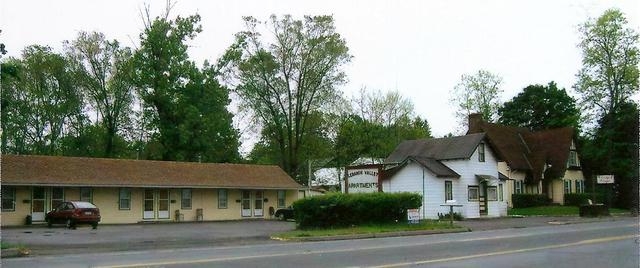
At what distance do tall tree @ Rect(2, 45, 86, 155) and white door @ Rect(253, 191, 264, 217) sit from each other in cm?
1974

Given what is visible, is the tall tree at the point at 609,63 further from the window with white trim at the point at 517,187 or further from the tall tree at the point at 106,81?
the tall tree at the point at 106,81

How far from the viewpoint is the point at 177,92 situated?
57.8 meters

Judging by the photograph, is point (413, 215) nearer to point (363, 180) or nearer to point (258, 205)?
point (363, 180)

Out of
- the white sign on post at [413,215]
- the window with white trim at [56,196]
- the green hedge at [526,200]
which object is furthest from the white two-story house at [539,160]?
the window with white trim at [56,196]

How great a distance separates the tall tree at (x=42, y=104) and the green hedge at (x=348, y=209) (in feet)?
112

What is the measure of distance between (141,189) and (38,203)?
676cm

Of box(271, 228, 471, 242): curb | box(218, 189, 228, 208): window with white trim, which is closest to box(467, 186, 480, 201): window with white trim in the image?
box(271, 228, 471, 242): curb

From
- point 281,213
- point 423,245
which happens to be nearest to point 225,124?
point 281,213

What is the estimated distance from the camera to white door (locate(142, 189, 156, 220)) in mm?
45147

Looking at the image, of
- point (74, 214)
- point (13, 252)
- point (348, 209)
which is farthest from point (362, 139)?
point (13, 252)

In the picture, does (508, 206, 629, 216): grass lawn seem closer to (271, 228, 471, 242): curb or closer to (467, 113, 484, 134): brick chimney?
(467, 113, 484, 134): brick chimney

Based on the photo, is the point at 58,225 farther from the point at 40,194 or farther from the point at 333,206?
the point at 333,206

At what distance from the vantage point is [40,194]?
132 feet

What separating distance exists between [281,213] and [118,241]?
84.0 ft
